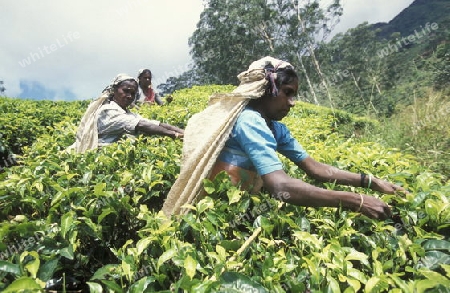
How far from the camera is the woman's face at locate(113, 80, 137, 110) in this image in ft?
12.2

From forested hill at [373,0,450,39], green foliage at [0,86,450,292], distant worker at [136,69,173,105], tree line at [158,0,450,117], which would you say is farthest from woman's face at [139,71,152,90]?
forested hill at [373,0,450,39]

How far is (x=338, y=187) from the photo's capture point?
6.61 feet

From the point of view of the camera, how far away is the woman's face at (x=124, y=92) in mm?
3723

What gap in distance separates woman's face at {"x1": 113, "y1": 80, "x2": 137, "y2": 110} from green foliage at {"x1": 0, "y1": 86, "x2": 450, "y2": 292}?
184cm

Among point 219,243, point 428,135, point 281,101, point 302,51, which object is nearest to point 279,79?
point 281,101

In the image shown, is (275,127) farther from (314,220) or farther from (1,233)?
(1,233)

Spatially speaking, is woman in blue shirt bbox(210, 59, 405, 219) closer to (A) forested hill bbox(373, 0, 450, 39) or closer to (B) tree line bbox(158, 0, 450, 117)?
(B) tree line bbox(158, 0, 450, 117)

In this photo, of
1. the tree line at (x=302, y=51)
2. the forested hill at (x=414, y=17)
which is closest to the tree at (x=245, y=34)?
the tree line at (x=302, y=51)

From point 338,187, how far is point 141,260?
1.36m

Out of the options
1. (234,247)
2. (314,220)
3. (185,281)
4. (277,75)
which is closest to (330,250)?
(314,220)

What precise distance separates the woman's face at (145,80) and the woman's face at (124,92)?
10.6 ft

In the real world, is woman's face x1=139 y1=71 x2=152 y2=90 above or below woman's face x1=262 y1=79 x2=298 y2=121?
above

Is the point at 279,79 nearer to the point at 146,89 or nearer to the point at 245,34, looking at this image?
the point at 146,89

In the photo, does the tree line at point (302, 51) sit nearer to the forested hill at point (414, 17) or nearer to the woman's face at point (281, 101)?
the woman's face at point (281, 101)
